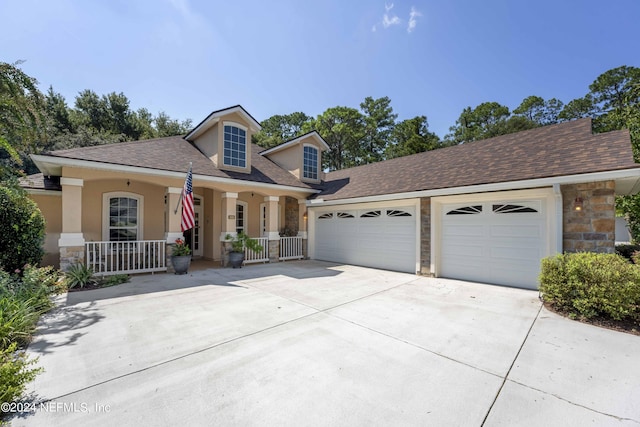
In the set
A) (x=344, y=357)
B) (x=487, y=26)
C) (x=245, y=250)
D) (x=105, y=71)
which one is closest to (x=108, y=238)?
(x=245, y=250)

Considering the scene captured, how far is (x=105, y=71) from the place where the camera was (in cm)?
1251

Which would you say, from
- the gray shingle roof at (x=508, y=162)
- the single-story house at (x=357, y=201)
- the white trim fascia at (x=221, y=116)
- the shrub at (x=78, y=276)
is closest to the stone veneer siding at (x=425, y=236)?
the single-story house at (x=357, y=201)

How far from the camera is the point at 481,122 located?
28484mm

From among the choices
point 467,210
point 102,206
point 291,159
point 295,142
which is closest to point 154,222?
point 102,206

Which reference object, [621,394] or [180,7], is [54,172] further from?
[621,394]

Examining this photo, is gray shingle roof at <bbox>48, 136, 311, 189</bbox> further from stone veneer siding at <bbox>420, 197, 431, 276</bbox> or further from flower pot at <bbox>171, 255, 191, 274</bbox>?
stone veneer siding at <bbox>420, 197, 431, 276</bbox>

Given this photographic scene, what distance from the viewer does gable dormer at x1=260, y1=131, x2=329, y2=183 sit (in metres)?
13.1

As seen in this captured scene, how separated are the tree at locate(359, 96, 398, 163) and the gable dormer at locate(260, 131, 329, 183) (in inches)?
599

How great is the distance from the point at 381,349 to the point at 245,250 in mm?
7617

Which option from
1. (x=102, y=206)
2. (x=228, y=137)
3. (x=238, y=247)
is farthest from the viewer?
(x=228, y=137)

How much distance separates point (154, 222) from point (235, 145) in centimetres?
434

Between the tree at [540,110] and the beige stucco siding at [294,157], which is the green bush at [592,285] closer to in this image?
the beige stucco siding at [294,157]

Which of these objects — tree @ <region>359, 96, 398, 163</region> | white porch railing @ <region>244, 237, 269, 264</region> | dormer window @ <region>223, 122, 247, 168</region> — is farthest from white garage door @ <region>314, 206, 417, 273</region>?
tree @ <region>359, 96, 398, 163</region>

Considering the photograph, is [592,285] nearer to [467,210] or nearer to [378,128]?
[467,210]
